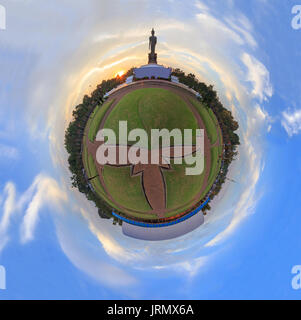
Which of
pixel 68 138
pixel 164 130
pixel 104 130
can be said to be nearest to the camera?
pixel 164 130

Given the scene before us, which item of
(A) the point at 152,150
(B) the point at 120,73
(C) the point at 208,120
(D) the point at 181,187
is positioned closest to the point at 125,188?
(A) the point at 152,150

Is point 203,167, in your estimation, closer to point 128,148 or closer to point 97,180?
point 128,148

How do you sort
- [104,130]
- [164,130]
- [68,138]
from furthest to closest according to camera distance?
1. [68,138]
2. [104,130]
3. [164,130]

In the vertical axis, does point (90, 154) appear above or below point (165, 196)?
above

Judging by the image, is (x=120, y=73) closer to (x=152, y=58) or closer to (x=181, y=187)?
(x=152, y=58)

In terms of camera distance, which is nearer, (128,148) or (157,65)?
(128,148)

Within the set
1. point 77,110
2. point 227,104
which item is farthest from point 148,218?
point 227,104

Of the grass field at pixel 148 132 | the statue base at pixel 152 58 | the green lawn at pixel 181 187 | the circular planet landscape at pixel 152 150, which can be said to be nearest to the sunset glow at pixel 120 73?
the circular planet landscape at pixel 152 150

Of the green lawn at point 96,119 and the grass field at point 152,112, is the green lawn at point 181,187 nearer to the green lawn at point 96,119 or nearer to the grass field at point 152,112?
the grass field at point 152,112
